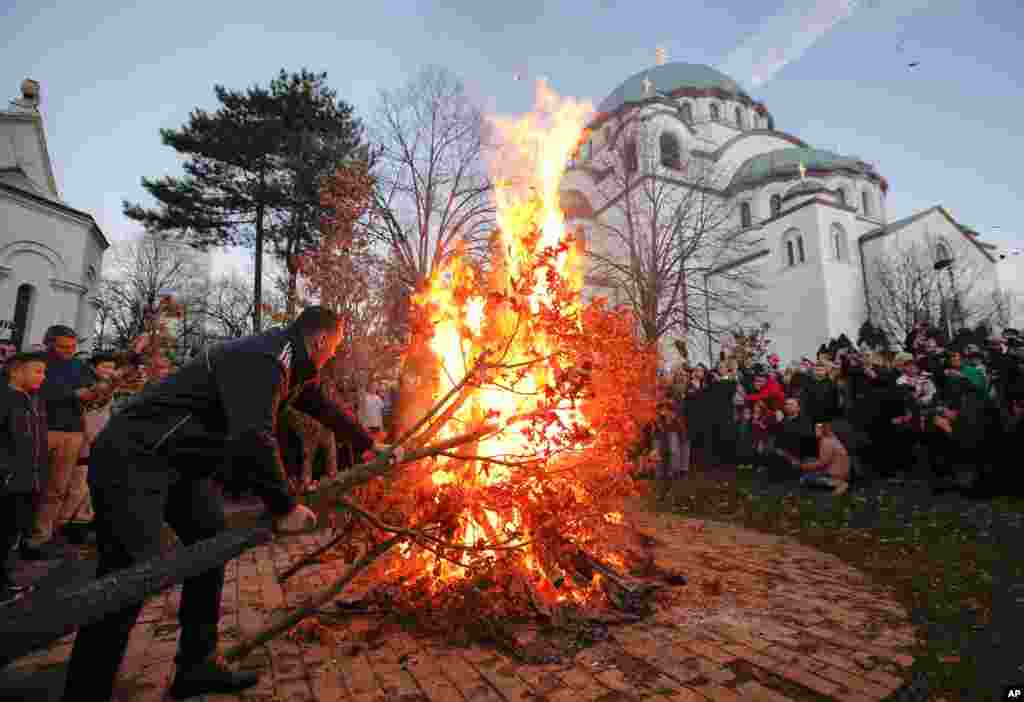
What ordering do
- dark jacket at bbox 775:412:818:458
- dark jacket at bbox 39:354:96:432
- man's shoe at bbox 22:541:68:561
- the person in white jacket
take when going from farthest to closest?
the person in white jacket → dark jacket at bbox 775:412:818:458 → dark jacket at bbox 39:354:96:432 → man's shoe at bbox 22:541:68:561

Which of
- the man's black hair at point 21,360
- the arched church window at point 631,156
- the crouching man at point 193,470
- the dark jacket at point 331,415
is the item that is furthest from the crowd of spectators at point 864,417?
the arched church window at point 631,156

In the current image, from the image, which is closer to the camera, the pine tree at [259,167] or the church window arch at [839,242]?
the pine tree at [259,167]

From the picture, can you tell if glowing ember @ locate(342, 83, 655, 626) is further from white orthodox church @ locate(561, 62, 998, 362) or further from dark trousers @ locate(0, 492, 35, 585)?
white orthodox church @ locate(561, 62, 998, 362)

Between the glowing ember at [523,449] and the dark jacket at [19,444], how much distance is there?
3507mm

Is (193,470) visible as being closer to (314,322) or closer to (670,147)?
(314,322)

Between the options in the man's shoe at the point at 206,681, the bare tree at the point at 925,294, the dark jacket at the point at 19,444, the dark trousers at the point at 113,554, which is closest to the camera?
the dark trousers at the point at 113,554

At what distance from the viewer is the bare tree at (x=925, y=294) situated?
34.0 meters

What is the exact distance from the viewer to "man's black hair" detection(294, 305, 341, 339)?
3.29 metres

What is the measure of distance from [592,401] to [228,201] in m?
→ 24.8

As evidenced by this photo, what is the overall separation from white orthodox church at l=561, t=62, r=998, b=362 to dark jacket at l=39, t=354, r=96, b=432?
101ft

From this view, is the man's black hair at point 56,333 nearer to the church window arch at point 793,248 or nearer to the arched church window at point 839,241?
the church window arch at point 793,248

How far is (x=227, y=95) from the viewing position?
24406mm

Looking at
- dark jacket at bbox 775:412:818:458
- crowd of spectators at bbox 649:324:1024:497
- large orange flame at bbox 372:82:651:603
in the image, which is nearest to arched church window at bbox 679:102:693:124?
crowd of spectators at bbox 649:324:1024:497

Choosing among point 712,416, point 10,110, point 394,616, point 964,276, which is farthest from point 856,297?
point 10,110
